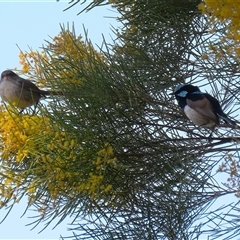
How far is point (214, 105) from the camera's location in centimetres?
127

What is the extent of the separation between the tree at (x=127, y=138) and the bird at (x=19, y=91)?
0.08m

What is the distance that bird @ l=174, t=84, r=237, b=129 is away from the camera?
1.24 meters

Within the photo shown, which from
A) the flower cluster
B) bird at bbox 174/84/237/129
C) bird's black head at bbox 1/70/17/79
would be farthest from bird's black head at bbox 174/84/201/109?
bird's black head at bbox 1/70/17/79

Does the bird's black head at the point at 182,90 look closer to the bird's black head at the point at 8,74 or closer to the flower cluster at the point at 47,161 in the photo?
the flower cluster at the point at 47,161

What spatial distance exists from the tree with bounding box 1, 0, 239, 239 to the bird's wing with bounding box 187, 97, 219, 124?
0.12ft

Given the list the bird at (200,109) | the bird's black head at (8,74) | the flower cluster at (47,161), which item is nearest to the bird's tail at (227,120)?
the bird at (200,109)

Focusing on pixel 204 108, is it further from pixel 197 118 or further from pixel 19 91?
pixel 19 91

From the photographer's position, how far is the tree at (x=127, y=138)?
1.03 metres

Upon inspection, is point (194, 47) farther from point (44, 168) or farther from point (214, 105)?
point (44, 168)

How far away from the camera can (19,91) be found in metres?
1.48

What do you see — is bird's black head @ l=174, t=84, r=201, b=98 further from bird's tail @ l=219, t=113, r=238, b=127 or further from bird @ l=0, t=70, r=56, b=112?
bird @ l=0, t=70, r=56, b=112

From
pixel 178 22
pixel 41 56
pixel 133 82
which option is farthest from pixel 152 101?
pixel 41 56

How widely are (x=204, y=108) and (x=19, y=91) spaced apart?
1.71 ft

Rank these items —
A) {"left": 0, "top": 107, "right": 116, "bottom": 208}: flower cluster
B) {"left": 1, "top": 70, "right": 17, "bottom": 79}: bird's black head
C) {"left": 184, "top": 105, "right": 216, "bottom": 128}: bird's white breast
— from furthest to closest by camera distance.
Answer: {"left": 1, "top": 70, "right": 17, "bottom": 79}: bird's black head
{"left": 184, "top": 105, "right": 216, "bottom": 128}: bird's white breast
{"left": 0, "top": 107, "right": 116, "bottom": 208}: flower cluster
